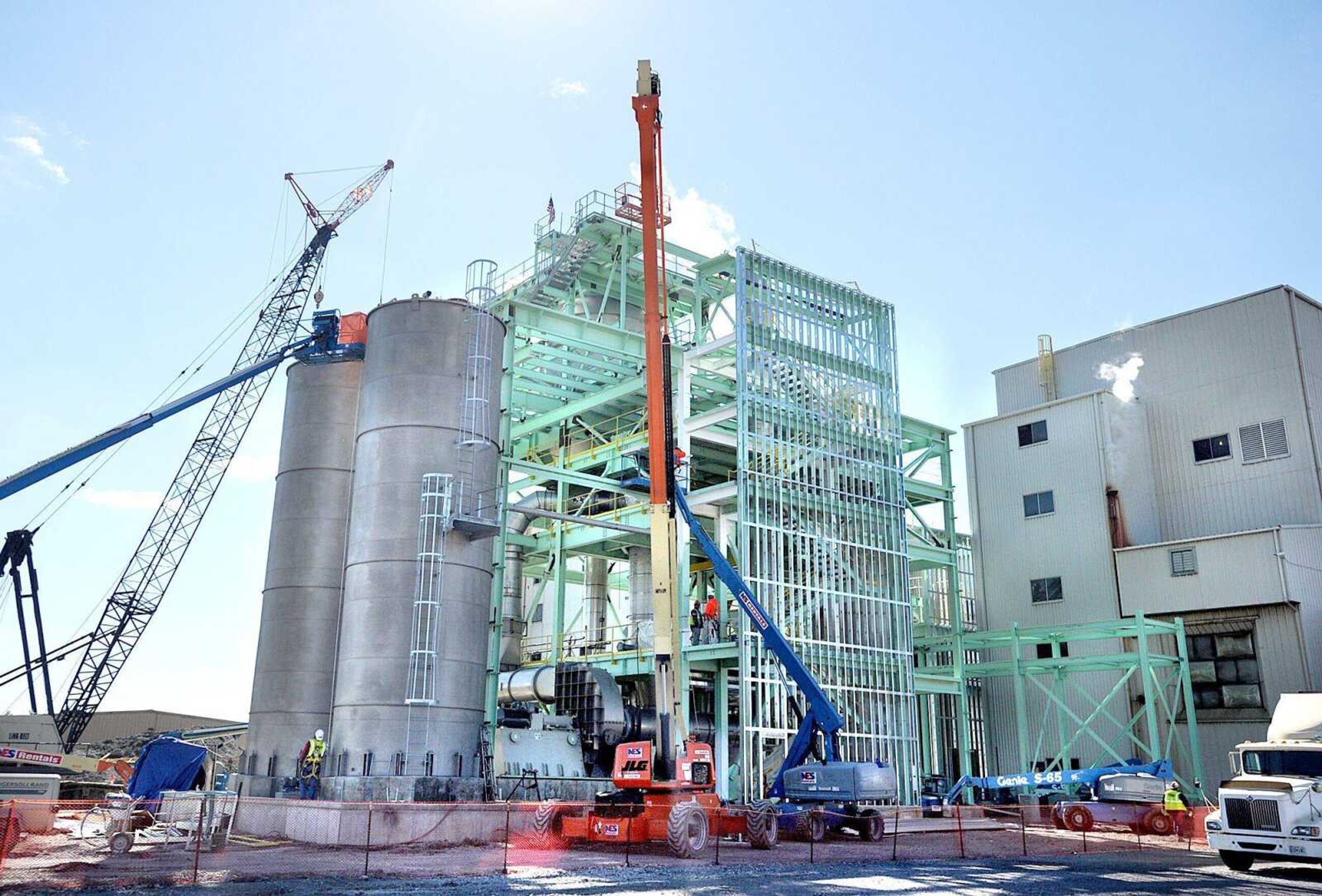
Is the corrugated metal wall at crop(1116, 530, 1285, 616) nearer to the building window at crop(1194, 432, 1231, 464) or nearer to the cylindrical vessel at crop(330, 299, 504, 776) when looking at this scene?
the building window at crop(1194, 432, 1231, 464)

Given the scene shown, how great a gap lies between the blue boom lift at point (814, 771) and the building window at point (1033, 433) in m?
21.3

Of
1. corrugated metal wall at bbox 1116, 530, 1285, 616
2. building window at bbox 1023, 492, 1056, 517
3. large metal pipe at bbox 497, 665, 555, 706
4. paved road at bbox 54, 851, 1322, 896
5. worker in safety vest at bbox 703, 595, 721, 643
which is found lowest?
paved road at bbox 54, 851, 1322, 896

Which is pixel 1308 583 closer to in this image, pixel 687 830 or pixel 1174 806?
pixel 1174 806

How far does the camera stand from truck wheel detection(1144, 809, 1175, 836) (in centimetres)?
3141

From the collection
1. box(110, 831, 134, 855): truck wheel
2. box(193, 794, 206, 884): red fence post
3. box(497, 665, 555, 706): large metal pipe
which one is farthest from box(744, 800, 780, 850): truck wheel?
box(110, 831, 134, 855): truck wheel

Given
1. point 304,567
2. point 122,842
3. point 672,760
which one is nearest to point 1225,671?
point 672,760

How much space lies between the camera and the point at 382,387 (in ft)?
106

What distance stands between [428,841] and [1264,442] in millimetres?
35158

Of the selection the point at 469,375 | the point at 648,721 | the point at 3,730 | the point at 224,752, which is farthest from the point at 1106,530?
the point at 3,730

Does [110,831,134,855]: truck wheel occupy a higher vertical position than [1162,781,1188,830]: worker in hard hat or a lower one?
lower

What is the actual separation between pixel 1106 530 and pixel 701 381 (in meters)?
17.5

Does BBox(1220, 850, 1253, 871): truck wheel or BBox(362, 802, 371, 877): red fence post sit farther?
BBox(1220, 850, 1253, 871): truck wheel

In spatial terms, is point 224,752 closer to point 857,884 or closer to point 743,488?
point 743,488

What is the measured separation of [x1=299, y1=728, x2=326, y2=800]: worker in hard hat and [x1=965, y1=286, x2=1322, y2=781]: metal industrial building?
82.6 ft
